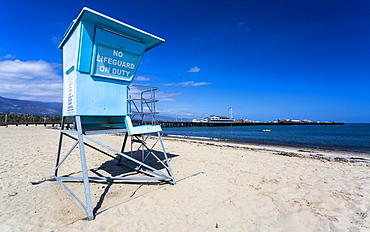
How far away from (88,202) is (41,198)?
6.20 ft

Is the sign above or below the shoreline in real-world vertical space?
above

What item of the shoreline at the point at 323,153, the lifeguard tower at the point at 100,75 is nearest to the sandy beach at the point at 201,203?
the lifeguard tower at the point at 100,75

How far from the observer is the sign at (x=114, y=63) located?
423 cm

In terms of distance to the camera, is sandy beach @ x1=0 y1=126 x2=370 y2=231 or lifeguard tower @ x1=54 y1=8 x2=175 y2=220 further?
lifeguard tower @ x1=54 y1=8 x2=175 y2=220

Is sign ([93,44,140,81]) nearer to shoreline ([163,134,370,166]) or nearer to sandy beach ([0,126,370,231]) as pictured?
sandy beach ([0,126,370,231])

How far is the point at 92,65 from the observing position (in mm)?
4129

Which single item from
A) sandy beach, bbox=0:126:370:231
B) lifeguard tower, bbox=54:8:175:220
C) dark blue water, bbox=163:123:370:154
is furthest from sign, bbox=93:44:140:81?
dark blue water, bbox=163:123:370:154

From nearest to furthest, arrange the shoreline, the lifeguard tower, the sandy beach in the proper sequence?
the sandy beach < the lifeguard tower < the shoreline

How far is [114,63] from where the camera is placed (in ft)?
14.7

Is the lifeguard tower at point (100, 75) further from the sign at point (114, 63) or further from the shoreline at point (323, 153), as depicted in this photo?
the shoreline at point (323, 153)

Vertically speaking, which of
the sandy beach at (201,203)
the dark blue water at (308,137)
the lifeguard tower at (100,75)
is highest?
the lifeguard tower at (100,75)

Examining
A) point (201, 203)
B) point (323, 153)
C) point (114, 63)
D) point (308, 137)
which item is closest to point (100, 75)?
point (114, 63)

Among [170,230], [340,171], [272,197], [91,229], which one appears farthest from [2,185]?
[340,171]

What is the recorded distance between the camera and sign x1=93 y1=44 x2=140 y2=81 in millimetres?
4227
